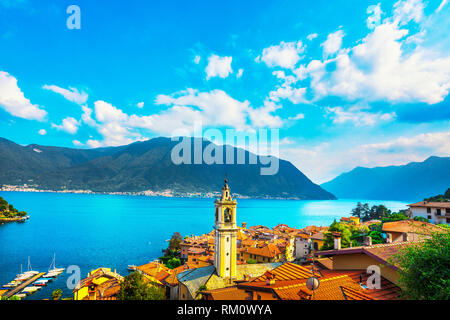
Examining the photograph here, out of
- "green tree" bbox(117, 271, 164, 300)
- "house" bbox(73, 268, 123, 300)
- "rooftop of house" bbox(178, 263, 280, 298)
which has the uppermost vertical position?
"rooftop of house" bbox(178, 263, 280, 298)

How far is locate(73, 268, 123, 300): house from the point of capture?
24.7 meters

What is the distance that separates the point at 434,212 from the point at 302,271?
1413 inches

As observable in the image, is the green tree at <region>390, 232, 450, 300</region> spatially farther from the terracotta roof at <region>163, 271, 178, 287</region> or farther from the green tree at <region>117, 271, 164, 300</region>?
the terracotta roof at <region>163, 271, 178, 287</region>

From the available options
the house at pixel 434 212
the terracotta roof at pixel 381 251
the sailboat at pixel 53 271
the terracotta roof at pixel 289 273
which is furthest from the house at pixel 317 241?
the sailboat at pixel 53 271

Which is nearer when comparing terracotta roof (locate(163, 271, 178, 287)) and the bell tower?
the bell tower

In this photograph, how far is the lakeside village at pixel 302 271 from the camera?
21.3 feet

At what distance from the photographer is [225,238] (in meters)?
21.7

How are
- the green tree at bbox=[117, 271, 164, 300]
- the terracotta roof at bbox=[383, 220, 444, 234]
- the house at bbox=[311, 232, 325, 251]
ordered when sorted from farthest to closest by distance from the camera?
the house at bbox=[311, 232, 325, 251]
the green tree at bbox=[117, 271, 164, 300]
the terracotta roof at bbox=[383, 220, 444, 234]

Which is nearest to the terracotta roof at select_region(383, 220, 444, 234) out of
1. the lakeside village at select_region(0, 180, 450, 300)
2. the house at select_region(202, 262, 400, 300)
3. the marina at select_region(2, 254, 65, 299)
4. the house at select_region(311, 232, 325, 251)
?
the lakeside village at select_region(0, 180, 450, 300)

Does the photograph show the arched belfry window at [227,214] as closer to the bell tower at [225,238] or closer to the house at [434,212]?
the bell tower at [225,238]

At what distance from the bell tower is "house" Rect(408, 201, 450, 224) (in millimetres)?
28591

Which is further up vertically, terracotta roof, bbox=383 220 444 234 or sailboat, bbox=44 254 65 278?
terracotta roof, bbox=383 220 444 234

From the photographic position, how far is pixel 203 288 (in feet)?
62.2

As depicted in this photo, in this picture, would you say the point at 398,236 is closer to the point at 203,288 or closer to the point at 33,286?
the point at 203,288
